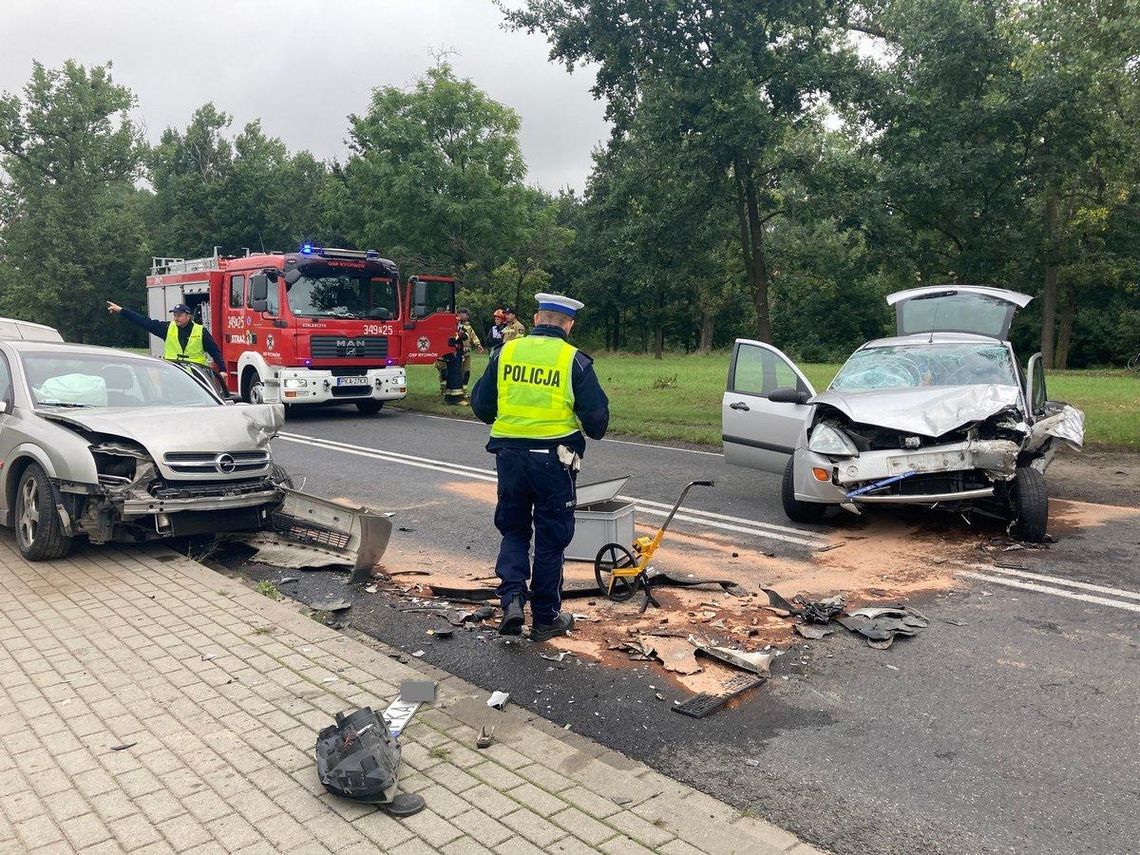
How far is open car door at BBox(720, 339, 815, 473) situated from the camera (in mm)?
8453

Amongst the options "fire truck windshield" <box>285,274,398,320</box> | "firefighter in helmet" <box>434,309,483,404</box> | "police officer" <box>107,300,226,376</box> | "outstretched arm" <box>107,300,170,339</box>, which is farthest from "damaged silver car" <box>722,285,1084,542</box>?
"firefighter in helmet" <box>434,309,483,404</box>

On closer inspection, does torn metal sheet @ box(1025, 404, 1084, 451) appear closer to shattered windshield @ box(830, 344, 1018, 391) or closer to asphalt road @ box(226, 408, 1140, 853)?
shattered windshield @ box(830, 344, 1018, 391)

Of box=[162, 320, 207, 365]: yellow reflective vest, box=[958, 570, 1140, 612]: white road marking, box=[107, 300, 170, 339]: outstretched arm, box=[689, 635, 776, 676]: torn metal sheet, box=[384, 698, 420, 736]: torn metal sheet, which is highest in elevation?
box=[107, 300, 170, 339]: outstretched arm

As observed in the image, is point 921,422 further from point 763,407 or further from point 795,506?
point 763,407

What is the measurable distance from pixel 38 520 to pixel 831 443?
5980 mm

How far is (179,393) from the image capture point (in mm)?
7547

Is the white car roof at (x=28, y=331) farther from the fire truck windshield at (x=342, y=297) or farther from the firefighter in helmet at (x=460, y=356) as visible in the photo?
the firefighter in helmet at (x=460, y=356)

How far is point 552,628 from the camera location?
16.7ft

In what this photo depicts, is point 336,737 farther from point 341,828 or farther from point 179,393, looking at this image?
point 179,393

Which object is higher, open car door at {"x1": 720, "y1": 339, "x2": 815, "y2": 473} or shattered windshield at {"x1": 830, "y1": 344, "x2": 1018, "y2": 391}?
shattered windshield at {"x1": 830, "y1": 344, "x2": 1018, "y2": 391}

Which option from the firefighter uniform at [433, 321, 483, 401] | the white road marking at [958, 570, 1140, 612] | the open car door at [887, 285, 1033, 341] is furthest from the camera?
the firefighter uniform at [433, 321, 483, 401]

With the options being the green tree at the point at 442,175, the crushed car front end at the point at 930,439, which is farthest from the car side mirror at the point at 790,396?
the green tree at the point at 442,175

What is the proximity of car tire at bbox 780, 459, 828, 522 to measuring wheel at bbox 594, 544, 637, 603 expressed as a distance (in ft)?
8.37

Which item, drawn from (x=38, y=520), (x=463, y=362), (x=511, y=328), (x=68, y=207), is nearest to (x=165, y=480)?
(x=38, y=520)
